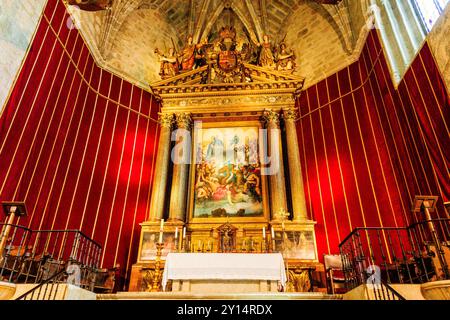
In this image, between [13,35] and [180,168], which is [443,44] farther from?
[13,35]

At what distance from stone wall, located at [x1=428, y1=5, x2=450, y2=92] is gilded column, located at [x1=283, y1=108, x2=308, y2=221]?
156 inches

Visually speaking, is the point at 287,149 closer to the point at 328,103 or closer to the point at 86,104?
the point at 328,103

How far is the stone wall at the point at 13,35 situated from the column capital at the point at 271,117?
251 inches

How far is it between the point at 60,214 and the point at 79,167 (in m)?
1.43

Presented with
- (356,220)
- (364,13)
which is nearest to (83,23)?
(364,13)

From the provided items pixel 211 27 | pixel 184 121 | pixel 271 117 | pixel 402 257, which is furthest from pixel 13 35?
pixel 402 257

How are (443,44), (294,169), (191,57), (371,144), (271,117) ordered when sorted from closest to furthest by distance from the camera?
(443,44) < (371,144) < (294,169) < (271,117) < (191,57)

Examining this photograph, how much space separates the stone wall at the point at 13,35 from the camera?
20.6 ft

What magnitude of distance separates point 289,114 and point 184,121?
3.26m

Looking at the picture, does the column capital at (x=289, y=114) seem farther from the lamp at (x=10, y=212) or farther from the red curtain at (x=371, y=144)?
the lamp at (x=10, y=212)

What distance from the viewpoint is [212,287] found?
5.75 meters

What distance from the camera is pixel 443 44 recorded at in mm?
6109

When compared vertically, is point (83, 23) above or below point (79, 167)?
above

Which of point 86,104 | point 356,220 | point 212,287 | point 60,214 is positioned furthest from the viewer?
point 86,104
